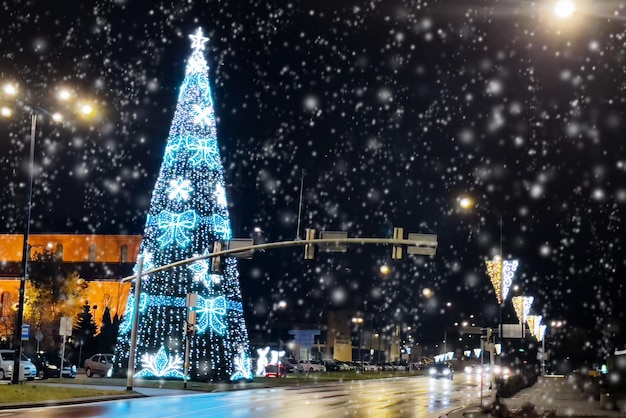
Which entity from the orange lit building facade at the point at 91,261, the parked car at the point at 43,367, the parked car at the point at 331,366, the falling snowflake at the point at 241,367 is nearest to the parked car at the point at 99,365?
the parked car at the point at 43,367

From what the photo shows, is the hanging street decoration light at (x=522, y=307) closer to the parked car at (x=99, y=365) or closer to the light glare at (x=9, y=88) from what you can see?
the light glare at (x=9, y=88)

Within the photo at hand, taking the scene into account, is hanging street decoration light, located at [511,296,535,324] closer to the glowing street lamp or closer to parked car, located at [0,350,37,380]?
the glowing street lamp

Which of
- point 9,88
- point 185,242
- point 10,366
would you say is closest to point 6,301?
point 10,366

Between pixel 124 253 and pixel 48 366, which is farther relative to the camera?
pixel 124 253

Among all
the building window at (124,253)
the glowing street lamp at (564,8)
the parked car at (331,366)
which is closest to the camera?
the glowing street lamp at (564,8)

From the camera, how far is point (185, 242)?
128ft

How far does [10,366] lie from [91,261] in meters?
61.2

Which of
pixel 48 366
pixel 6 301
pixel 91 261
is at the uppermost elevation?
pixel 91 261

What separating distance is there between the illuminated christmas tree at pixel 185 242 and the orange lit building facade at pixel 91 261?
1946 inches

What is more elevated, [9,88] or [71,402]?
[9,88]

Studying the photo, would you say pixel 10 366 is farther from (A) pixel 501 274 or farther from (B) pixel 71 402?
(A) pixel 501 274

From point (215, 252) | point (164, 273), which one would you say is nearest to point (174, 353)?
point (164, 273)

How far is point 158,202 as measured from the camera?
39.1m

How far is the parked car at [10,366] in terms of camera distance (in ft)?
123
